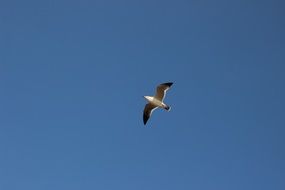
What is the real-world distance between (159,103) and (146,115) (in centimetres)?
170

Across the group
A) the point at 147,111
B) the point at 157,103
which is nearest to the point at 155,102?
the point at 157,103

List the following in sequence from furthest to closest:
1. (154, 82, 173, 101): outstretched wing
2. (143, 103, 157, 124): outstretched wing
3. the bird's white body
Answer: (143, 103, 157, 124): outstretched wing
the bird's white body
(154, 82, 173, 101): outstretched wing

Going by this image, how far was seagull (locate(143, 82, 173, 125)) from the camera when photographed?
35.7 metres

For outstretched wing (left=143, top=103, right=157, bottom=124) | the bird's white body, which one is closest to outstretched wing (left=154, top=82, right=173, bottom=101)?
the bird's white body

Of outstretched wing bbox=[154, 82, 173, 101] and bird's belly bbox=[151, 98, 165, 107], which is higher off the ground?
outstretched wing bbox=[154, 82, 173, 101]

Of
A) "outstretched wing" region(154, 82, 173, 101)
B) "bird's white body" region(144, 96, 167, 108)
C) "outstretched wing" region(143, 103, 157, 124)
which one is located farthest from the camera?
"outstretched wing" region(143, 103, 157, 124)

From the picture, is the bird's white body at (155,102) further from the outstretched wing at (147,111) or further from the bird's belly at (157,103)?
the outstretched wing at (147,111)

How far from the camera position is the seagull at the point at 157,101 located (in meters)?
35.7

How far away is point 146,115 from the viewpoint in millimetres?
37562

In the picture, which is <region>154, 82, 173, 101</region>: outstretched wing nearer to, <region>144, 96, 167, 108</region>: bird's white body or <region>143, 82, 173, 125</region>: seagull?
<region>143, 82, 173, 125</region>: seagull

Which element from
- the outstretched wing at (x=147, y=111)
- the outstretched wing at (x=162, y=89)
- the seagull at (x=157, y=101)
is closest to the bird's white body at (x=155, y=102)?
the seagull at (x=157, y=101)

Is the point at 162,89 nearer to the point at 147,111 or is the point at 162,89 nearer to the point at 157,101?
the point at 157,101

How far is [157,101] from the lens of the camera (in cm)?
3634

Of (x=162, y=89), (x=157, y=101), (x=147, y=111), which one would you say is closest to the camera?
(x=162, y=89)
